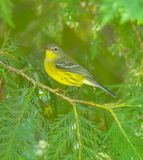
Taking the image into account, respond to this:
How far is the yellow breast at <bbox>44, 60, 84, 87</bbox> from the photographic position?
15.0ft

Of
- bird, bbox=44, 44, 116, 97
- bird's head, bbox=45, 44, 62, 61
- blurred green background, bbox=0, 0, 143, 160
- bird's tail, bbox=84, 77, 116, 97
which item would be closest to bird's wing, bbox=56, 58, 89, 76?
bird, bbox=44, 44, 116, 97

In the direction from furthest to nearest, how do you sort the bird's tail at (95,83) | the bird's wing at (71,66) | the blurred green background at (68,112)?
the bird's wing at (71,66) → the bird's tail at (95,83) → the blurred green background at (68,112)

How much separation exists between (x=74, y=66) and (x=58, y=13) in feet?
2.76

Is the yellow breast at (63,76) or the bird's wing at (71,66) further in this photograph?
the bird's wing at (71,66)

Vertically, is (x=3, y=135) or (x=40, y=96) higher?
(x=40, y=96)

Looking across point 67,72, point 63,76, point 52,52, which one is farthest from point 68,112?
point 52,52

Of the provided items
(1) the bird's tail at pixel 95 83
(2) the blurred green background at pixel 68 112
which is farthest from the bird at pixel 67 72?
(2) the blurred green background at pixel 68 112

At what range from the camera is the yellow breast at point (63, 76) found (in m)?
4.56

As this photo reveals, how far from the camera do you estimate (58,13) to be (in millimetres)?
5602

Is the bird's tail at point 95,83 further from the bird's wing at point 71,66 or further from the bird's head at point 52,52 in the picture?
the bird's head at point 52,52

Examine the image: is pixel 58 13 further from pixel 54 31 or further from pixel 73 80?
pixel 73 80

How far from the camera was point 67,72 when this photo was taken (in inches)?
196

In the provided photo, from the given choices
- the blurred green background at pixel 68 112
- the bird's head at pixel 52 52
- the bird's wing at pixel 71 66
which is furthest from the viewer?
the bird's head at pixel 52 52

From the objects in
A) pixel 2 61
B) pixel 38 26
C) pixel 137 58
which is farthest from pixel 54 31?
pixel 2 61
